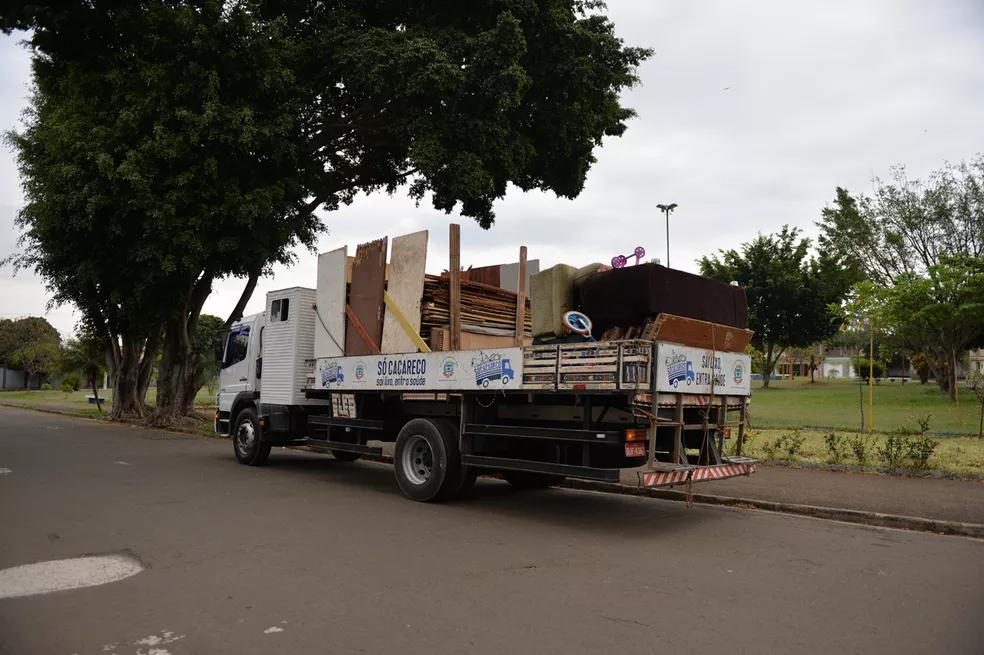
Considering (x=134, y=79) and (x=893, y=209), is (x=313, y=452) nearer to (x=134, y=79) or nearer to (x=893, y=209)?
(x=134, y=79)

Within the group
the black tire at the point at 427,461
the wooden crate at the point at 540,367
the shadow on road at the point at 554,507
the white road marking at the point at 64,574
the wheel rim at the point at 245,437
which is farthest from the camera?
the wheel rim at the point at 245,437

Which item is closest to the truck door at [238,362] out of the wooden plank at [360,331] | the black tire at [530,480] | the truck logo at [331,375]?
the truck logo at [331,375]

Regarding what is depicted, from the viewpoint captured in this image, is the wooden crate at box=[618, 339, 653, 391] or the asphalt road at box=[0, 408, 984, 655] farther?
the wooden crate at box=[618, 339, 653, 391]

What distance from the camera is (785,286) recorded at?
47.2 m

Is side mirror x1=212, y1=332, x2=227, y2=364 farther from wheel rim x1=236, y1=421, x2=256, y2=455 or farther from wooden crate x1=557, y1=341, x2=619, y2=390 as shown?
wooden crate x1=557, y1=341, x2=619, y2=390

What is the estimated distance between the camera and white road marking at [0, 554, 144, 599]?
16.9 ft

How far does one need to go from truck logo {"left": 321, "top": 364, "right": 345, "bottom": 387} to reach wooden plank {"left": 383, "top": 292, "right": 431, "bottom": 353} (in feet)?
3.73

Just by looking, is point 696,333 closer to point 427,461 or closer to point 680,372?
point 680,372

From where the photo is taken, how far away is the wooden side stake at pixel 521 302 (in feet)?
34.9

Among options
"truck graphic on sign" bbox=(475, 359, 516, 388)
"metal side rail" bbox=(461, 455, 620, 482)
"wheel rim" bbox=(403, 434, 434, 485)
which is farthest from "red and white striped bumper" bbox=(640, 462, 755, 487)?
"wheel rim" bbox=(403, 434, 434, 485)

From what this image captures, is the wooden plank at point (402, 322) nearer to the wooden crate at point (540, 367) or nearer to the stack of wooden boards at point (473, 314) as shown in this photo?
the stack of wooden boards at point (473, 314)

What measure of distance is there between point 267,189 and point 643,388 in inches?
484

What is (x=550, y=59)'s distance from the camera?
17.0 m

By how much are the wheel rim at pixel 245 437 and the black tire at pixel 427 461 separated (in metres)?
4.36
